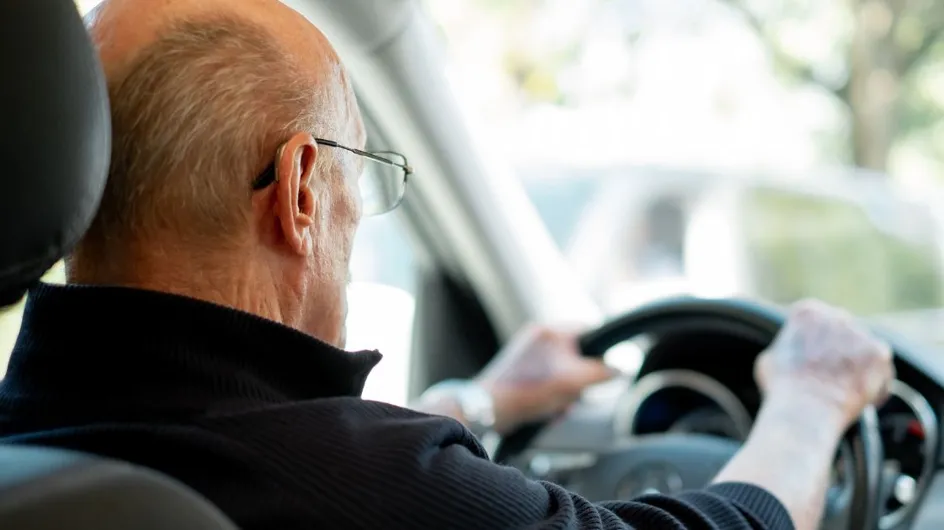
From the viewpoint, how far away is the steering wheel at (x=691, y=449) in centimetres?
179

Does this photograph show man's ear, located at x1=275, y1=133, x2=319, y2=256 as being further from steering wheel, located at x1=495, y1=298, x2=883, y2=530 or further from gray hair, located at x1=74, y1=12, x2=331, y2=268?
steering wheel, located at x1=495, y1=298, x2=883, y2=530

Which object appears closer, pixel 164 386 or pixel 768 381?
pixel 164 386

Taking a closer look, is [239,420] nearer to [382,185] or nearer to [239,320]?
[239,320]

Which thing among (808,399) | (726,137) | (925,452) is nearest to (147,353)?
(808,399)

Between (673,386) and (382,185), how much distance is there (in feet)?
2.87

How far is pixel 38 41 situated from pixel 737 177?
14.1 feet

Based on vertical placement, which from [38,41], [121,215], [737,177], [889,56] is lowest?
[889,56]

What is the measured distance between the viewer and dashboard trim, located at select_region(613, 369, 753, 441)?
223 centimetres

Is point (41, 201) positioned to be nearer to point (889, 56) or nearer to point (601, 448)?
point (601, 448)

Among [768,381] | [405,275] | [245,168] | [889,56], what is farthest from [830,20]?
[245,168]

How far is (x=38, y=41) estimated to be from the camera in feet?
3.00

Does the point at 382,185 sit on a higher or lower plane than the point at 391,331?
higher

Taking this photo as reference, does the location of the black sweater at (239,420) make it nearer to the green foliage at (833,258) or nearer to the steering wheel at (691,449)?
the steering wheel at (691,449)

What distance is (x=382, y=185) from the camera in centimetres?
167
